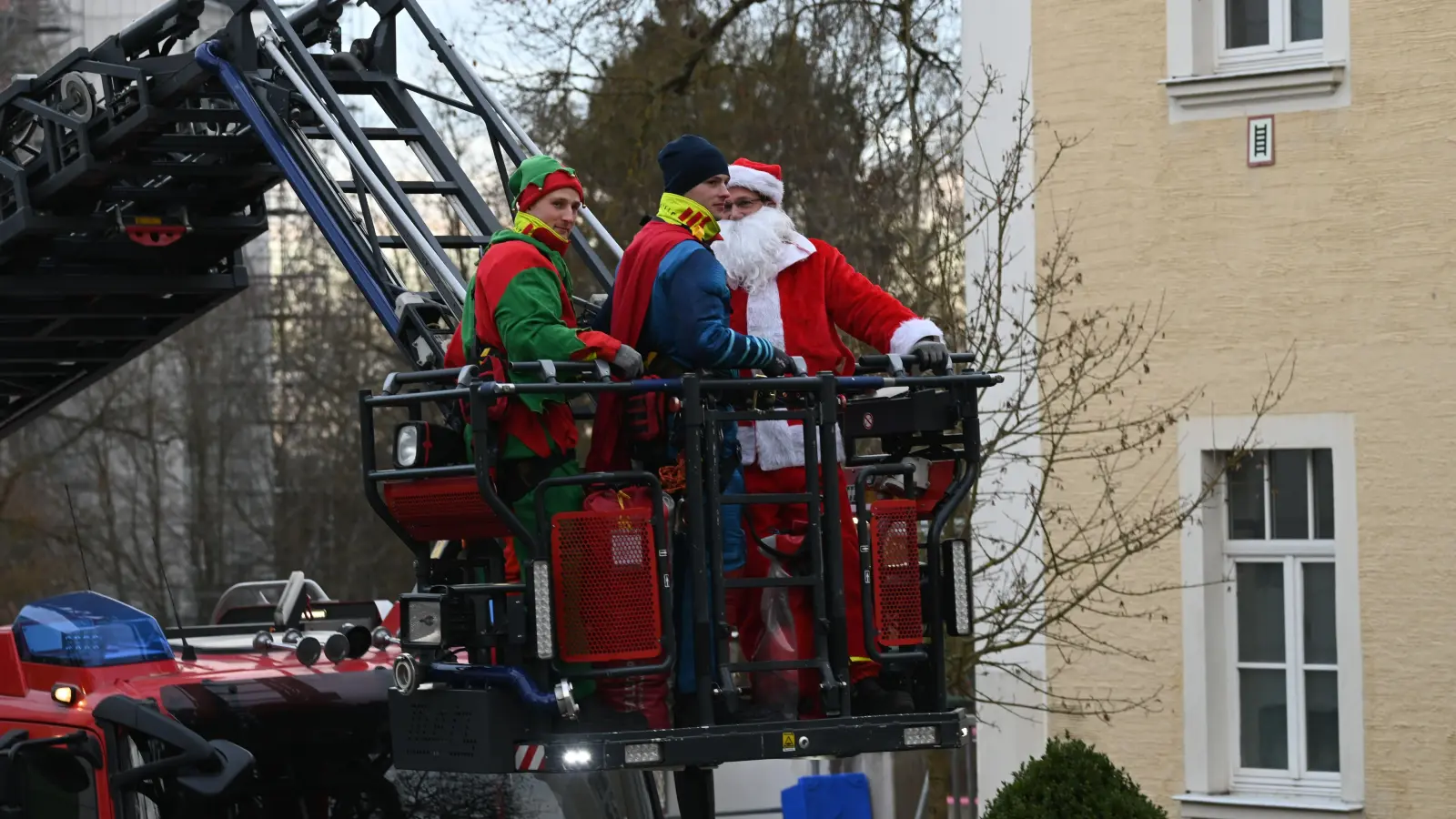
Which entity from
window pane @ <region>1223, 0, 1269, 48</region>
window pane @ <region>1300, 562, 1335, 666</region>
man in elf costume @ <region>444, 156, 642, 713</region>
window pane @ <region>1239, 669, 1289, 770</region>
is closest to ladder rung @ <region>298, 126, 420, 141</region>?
man in elf costume @ <region>444, 156, 642, 713</region>

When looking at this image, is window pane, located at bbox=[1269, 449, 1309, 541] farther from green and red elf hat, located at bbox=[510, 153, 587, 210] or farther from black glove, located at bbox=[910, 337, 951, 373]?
green and red elf hat, located at bbox=[510, 153, 587, 210]

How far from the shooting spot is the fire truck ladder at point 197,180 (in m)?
8.35

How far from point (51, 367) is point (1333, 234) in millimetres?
6989

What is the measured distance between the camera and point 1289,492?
1376 cm

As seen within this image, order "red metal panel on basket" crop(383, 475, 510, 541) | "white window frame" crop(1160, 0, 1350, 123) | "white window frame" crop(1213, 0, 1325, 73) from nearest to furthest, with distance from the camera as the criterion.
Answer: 1. "red metal panel on basket" crop(383, 475, 510, 541)
2. "white window frame" crop(1160, 0, 1350, 123)
3. "white window frame" crop(1213, 0, 1325, 73)

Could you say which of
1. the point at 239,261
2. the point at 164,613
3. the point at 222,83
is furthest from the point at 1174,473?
the point at 164,613

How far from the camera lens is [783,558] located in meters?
6.60

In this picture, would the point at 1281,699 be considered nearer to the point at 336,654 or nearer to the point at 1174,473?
the point at 1174,473

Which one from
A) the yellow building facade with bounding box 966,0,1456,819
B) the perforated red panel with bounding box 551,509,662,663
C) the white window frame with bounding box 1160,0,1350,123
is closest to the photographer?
the perforated red panel with bounding box 551,509,662,663

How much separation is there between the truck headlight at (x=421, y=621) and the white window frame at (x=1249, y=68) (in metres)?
8.25

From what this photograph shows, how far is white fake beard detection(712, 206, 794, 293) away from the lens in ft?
23.4

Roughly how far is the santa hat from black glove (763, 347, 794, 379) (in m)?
0.81

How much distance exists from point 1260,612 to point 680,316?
8103mm

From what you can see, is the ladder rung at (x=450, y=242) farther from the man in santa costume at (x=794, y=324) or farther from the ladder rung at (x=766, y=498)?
the ladder rung at (x=766, y=498)
